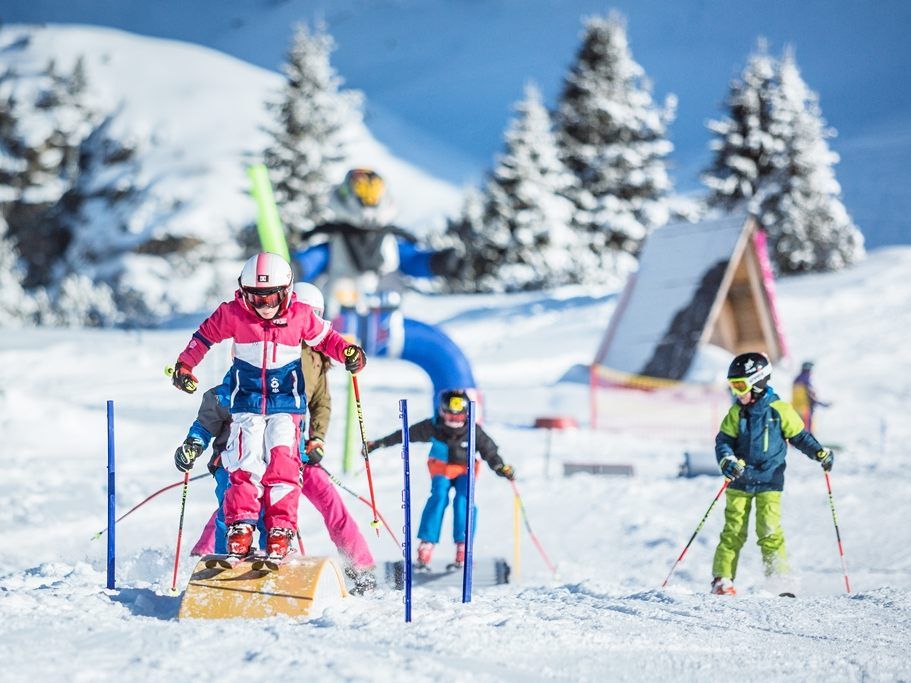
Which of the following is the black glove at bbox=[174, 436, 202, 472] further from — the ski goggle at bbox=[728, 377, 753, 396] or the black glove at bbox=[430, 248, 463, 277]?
the black glove at bbox=[430, 248, 463, 277]

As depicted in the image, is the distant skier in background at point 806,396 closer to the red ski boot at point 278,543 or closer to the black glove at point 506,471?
the black glove at point 506,471

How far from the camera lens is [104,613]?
3.93 m

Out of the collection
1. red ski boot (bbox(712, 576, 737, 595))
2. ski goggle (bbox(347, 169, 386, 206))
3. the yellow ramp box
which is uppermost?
ski goggle (bbox(347, 169, 386, 206))

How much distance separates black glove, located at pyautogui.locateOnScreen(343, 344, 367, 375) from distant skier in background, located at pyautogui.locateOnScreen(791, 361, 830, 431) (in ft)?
31.1

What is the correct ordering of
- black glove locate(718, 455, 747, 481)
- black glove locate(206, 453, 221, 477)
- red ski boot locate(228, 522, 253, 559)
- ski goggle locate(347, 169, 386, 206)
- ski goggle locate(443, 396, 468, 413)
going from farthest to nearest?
ski goggle locate(347, 169, 386, 206), ski goggle locate(443, 396, 468, 413), black glove locate(718, 455, 747, 481), black glove locate(206, 453, 221, 477), red ski boot locate(228, 522, 253, 559)

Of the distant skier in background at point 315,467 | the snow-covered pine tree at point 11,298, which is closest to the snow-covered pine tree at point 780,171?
the snow-covered pine tree at point 11,298

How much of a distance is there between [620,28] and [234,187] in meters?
20.2

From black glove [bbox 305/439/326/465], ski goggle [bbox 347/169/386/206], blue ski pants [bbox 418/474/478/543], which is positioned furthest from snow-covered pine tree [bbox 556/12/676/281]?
black glove [bbox 305/439/326/465]

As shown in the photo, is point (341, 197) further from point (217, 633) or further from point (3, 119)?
point (3, 119)

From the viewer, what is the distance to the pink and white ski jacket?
445 cm

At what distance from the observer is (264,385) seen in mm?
4441

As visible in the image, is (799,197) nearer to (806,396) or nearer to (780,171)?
(780,171)

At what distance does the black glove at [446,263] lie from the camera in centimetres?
885

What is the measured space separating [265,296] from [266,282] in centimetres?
8
